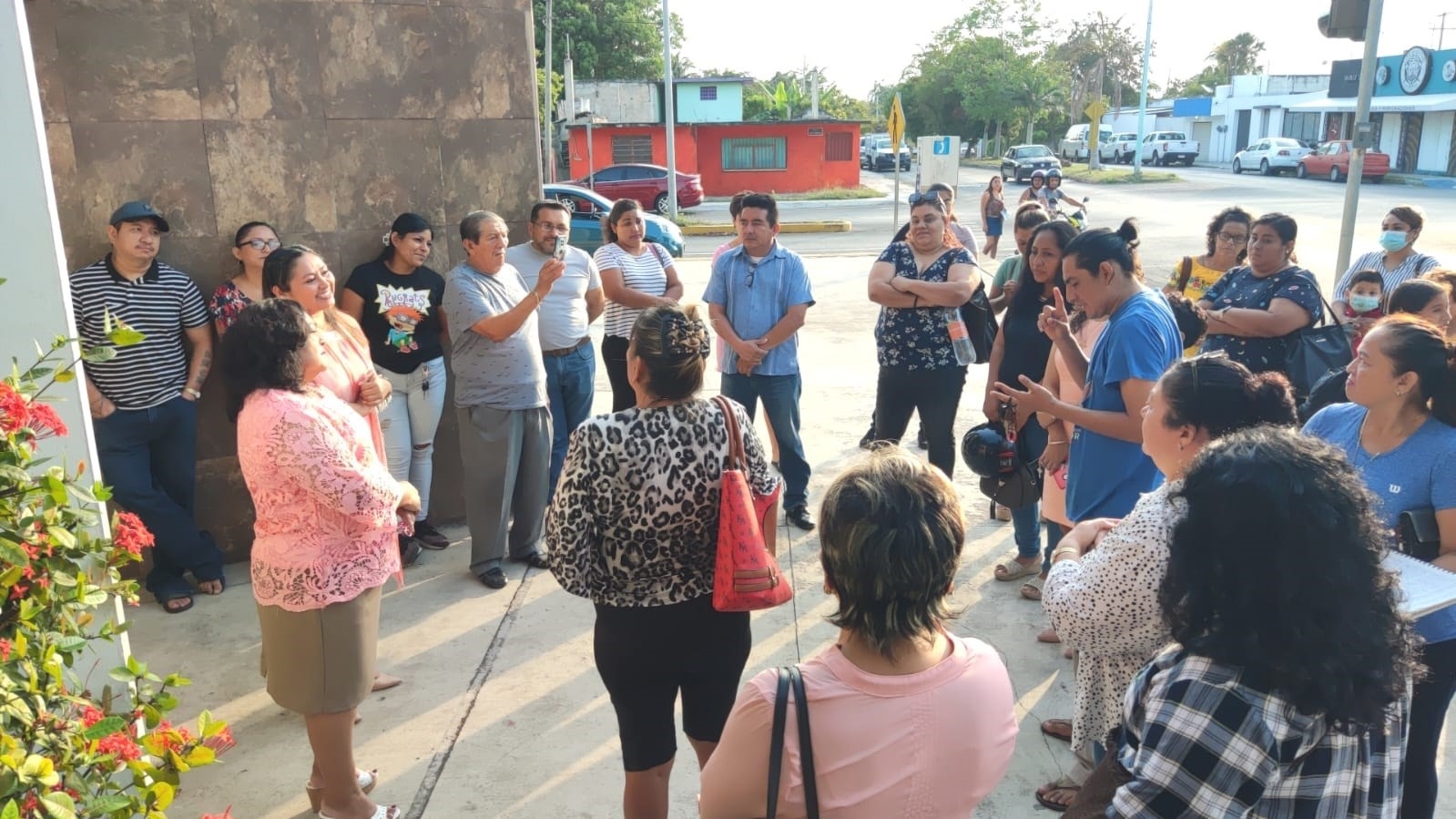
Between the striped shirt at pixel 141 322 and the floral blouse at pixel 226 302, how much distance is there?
76 millimetres

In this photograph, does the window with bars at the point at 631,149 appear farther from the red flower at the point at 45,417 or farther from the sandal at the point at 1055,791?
the red flower at the point at 45,417

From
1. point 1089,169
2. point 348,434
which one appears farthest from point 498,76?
point 1089,169

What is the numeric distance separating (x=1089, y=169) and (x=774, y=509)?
4303cm

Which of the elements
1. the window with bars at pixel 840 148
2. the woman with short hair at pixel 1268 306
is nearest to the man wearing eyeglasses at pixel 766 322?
the woman with short hair at pixel 1268 306

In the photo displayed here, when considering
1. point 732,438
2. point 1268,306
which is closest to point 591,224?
point 1268,306

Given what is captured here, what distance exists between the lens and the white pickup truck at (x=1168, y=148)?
46.3 meters

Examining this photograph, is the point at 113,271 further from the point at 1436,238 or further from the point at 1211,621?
the point at 1436,238

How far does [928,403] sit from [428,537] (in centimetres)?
278

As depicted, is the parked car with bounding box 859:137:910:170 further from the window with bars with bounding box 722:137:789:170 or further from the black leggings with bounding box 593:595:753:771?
the black leggings with bounding box 593:595:753:771

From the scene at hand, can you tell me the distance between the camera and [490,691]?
399 cm

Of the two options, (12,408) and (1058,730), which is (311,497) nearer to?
(12,408)

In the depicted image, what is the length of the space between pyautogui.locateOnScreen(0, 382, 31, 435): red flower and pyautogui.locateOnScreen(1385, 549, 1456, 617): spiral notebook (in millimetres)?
2641

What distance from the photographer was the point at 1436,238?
1841 cm

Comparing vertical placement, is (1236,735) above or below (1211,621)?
below
